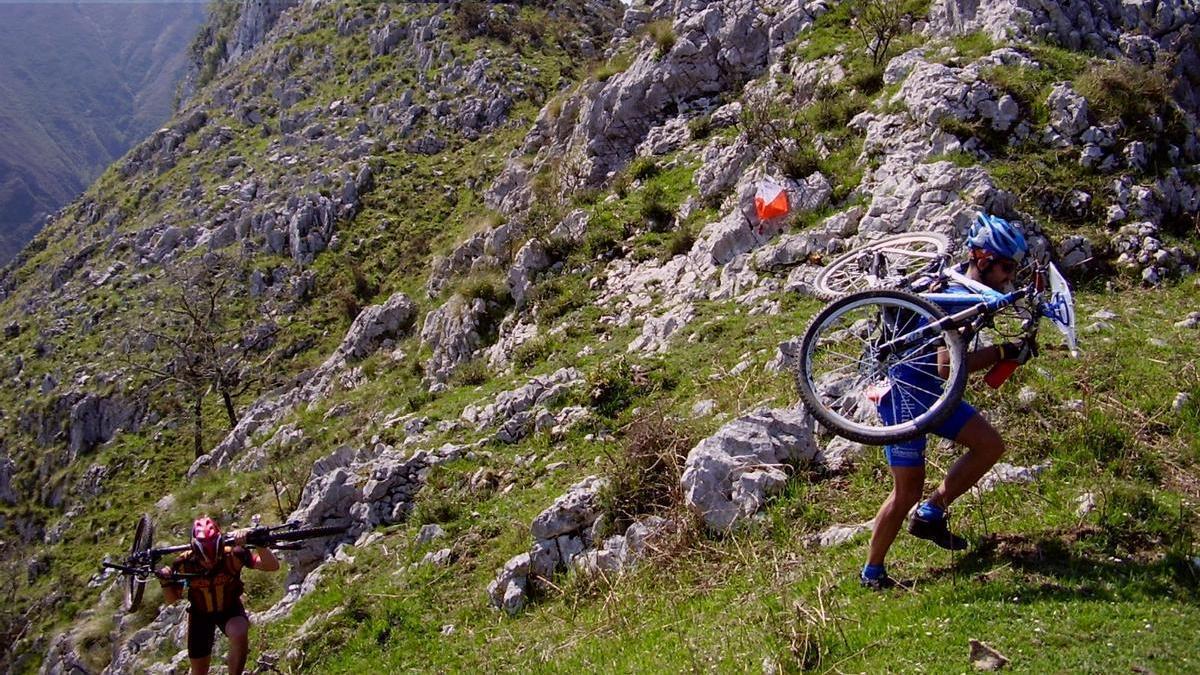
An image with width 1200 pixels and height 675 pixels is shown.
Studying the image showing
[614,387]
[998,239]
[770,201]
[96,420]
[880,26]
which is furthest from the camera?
[96,420]

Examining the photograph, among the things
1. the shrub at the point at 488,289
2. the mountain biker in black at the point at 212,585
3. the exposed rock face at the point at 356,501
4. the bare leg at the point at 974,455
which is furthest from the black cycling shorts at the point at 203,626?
the shrub at the point at 488,289

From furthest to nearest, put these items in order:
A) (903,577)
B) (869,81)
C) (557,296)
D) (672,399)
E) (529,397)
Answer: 1. (557,296)
2. (869,81)
3. (529,397)
4. (672,399)
5. (903,577)

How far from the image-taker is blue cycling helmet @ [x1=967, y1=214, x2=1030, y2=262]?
464cm

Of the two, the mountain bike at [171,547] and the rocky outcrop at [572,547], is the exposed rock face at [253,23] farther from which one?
the rocky outcrop at [572,547]

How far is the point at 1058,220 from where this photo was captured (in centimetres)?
1036

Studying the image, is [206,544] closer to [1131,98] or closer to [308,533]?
[308,533]

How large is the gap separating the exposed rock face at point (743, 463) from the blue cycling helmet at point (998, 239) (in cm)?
307

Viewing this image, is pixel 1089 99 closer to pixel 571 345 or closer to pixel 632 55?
pixel 571 345

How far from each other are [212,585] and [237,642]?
65 cm

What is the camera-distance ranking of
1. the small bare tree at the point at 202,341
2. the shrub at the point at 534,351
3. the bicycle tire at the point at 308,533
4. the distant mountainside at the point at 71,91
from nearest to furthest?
the bicycle tire at the point at 308,533
the shrub at the point at 534,351
the small bare tree at the point at 202,341
the distant mountainside at the point at 71,91

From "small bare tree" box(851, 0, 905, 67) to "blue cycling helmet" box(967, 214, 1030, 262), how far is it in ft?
37.4

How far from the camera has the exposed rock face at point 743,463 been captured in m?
6.88

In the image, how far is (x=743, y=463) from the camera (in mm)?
7113

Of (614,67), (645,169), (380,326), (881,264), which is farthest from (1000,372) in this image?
(380,326)
